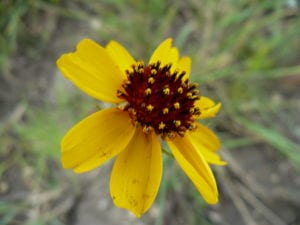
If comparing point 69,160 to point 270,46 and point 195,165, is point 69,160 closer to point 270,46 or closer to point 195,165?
point 195,165

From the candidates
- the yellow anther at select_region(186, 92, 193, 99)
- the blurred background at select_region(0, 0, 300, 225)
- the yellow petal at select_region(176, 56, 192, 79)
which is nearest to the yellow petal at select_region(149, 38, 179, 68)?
→ the yellow petal at select_region(176, 56, 192, 79)

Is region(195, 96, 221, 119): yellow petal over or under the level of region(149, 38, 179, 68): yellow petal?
under

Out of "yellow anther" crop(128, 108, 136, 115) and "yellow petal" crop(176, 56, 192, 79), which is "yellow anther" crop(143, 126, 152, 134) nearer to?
"yellow anther" crop(128, 108, 136, 115)

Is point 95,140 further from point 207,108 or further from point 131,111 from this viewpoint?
point 207,108

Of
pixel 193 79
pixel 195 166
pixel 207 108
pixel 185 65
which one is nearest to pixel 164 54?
pixel 185 65

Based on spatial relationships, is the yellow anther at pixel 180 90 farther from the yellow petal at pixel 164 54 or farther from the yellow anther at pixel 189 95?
the yellow petal at pixel 164 54

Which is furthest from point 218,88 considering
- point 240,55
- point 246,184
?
point 246,184

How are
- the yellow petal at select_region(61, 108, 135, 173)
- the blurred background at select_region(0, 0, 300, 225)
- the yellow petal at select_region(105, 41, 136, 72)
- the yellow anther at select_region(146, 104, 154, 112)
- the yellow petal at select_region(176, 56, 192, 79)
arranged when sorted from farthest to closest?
the blurred background at select_region(0, 0, 300, 225) → the yellow petal at select_region(176, 56, 192, 79) → the yellow petal at select_region(105, 41, 136, 72) → the yellow anther at select_region(146, 104, 154, 112) → the yellow petal at select_region(61, 108, 135, 173)

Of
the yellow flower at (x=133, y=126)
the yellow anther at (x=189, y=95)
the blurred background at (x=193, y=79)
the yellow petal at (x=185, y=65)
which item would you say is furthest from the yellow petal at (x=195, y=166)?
the blurred background at (x=193, y=79)
